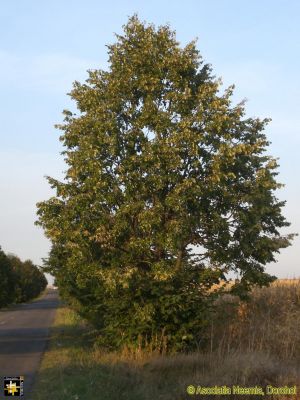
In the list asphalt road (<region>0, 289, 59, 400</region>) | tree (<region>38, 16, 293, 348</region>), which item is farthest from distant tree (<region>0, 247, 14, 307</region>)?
tree (<region>38, 16, 293, 348</region>)

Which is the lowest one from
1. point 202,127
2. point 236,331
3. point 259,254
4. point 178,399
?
point 178,399

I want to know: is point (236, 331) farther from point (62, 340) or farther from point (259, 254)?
point (62, 340)

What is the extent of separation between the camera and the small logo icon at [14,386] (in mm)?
12049

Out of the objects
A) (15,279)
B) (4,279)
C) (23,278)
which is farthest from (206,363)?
(23,278)

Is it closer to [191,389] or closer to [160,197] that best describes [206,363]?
[191,389]

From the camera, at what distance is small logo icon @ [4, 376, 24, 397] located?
474 inches

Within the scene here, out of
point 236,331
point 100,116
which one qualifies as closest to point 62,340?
point 236,331

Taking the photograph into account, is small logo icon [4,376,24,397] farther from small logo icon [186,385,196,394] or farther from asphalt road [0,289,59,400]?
small logo icon [186,385,196,394]

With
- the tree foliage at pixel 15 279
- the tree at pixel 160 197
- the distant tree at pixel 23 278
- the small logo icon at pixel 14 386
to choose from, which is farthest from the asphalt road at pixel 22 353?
the distant tree at pixel 23 278

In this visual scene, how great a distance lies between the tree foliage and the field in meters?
39.5

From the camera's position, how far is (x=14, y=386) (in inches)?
491

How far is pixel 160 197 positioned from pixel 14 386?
695 centimetres

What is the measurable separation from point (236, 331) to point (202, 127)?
6.08 metres

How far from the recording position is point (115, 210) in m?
17.5
